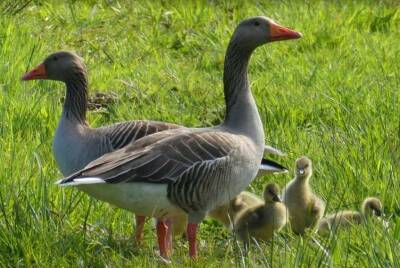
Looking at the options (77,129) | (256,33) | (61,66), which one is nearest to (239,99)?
(256,33)

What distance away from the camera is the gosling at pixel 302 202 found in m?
6.68

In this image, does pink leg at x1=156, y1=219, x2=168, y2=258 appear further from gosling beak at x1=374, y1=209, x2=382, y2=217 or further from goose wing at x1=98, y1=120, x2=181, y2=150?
gosling beak at x1=374, y1=209, x2=382, y2=217

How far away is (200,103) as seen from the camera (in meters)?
9.28

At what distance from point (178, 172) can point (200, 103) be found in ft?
10.3

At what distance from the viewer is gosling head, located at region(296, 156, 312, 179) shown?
22.2 ft

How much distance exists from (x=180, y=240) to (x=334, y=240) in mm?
1776

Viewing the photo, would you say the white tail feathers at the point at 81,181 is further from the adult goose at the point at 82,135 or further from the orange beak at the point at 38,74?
the orange beak at the point at 38,74

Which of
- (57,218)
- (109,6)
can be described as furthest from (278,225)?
(109,6)

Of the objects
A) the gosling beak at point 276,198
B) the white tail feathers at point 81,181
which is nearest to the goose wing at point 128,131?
the gosling beak at point 276,198

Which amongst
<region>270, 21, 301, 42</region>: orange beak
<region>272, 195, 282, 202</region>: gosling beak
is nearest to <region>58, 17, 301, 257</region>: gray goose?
<region>272, 195, 282, 202</region>: gosling beak

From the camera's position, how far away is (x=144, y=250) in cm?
608

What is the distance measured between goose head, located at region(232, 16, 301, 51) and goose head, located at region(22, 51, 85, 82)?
3.99 ft

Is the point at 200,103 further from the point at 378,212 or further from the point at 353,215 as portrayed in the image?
A: the point at 378,212

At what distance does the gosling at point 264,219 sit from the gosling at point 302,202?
0.43ft
